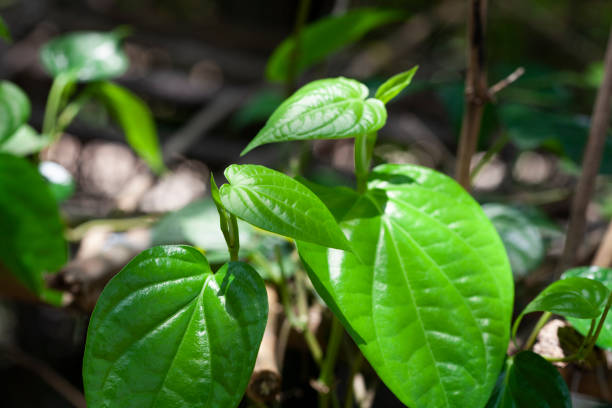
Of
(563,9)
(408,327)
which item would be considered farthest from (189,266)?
(563,9)

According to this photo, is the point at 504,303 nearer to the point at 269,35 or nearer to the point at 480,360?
the point at 480,360

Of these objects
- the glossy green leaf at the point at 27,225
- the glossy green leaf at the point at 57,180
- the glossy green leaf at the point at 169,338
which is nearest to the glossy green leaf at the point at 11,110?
the glossy green leaf at the point at 27,225

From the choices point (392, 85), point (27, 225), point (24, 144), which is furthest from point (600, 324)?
point (24, 144)

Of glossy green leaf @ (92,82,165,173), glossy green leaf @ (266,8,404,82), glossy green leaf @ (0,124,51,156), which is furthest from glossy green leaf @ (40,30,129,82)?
glossy green leaf @ (266,8,404,82)

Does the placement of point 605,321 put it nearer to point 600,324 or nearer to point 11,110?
point 600,324

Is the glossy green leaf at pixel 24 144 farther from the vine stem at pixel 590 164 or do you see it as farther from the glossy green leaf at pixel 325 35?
the vine stem at pixel 590 164
